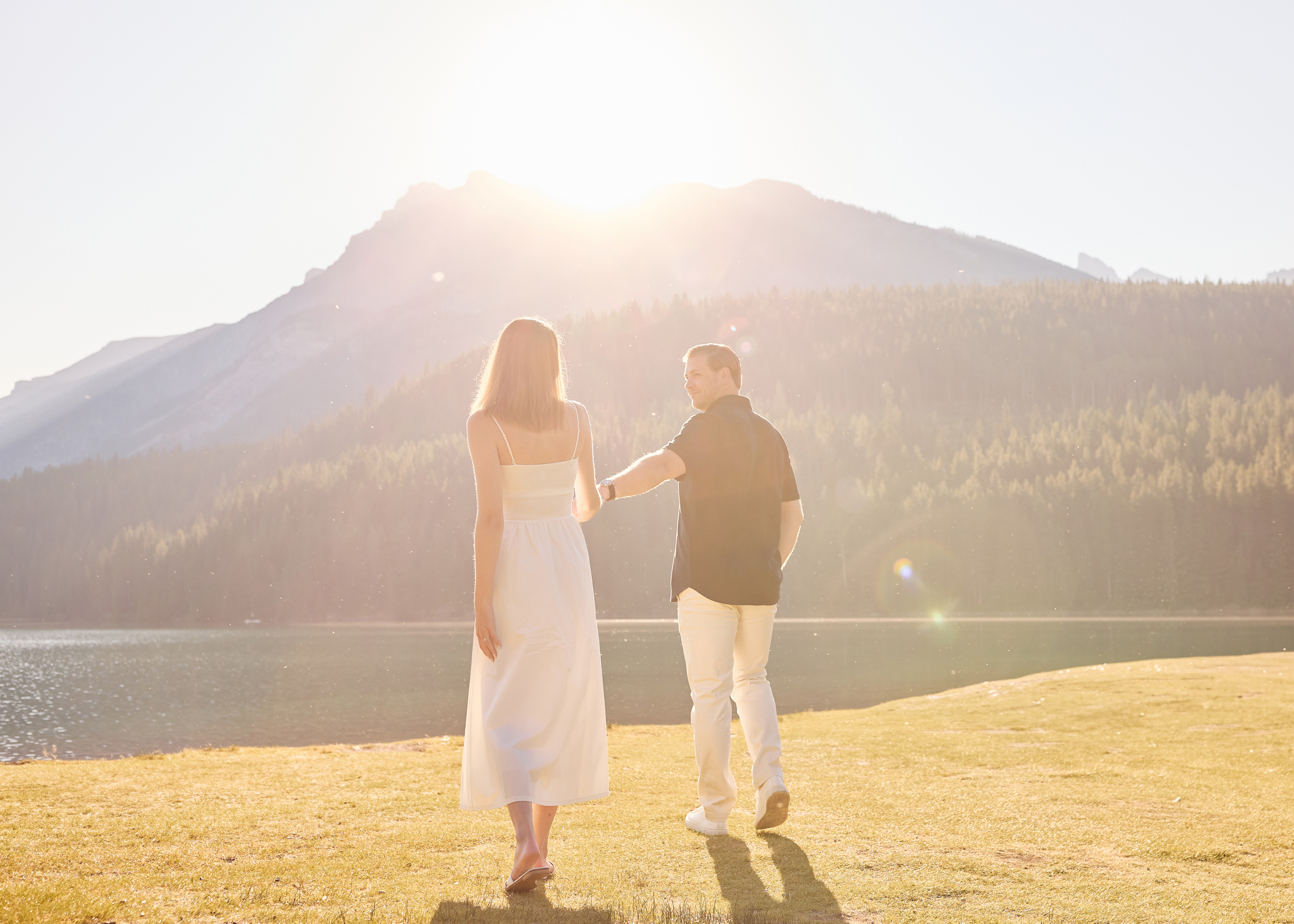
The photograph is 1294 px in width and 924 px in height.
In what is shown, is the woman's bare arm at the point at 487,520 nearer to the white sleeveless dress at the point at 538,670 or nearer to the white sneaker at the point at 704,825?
the white sleeveless dress at the point at 538,670

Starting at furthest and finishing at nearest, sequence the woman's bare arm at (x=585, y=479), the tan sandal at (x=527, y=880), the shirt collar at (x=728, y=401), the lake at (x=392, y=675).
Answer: the lake at (x=392, y=675) < the shirt collar at (x=728, y=401) < the woman's bare arm at (x=585, y=479) < the tan sandal at (x=527, y=880)

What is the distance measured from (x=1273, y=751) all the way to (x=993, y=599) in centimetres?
9679

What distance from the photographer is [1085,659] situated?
43.0 meters

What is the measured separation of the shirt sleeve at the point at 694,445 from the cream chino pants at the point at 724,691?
80 centimetres

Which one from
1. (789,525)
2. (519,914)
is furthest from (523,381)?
(519,914)

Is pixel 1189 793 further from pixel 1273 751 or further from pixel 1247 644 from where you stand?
pixel 1247 644

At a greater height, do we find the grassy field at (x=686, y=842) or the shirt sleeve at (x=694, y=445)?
the shirt sleeve at (x=694, y=445)

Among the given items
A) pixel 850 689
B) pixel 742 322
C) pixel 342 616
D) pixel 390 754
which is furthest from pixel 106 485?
pixel 390 754

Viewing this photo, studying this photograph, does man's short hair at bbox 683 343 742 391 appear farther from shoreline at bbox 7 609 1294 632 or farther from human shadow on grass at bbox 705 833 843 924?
shoreline at bbox 7 609 1294 632

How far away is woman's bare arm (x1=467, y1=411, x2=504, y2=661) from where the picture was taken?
17.1ft

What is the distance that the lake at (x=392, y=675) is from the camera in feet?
98.2

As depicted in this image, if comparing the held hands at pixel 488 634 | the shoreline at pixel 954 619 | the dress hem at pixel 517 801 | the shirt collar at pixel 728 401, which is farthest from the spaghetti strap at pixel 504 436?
the shoreline at pixel 954 619

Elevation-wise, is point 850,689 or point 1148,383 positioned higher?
point 1148,383

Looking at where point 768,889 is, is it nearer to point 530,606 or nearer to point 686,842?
point 686,842
